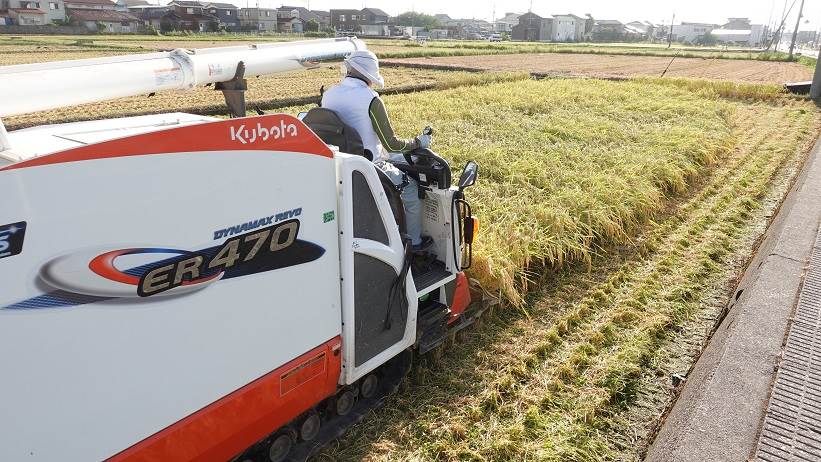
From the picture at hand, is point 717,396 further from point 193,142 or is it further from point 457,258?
point 193,142

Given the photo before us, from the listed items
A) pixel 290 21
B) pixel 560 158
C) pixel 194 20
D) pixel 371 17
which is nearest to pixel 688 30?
pixel 371 17

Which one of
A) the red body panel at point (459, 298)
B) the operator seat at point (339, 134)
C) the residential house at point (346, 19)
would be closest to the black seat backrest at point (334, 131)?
the operator seat at point (339, 134)

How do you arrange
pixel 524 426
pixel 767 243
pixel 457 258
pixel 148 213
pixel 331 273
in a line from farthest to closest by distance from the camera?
1. pixel 767 243
2. pixel 457 258
3. pixel 524 426
4. pixel 331 273
5. pixel 148 213

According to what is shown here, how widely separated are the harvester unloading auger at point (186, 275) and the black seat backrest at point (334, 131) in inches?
→ 0.7

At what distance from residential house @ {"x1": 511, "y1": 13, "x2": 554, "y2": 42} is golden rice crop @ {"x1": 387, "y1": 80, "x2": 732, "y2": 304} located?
323 ft

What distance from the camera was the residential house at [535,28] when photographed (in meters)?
109

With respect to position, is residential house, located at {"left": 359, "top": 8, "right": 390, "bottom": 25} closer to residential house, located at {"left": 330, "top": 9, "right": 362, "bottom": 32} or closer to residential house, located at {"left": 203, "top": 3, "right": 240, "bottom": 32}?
residential house, located at {"left": 330, "top": 9, "right": 362, "bottom": 32}

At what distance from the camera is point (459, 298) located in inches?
198

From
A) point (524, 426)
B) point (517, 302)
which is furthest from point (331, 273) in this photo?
point (517, 302)

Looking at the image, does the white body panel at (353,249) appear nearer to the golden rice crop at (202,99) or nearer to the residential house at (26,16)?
the golden rice crop at (202,99)

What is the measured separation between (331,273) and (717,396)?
312 centimetres

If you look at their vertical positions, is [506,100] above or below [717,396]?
above

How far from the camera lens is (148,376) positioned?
2.57m

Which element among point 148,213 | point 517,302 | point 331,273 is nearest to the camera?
point 148,213
